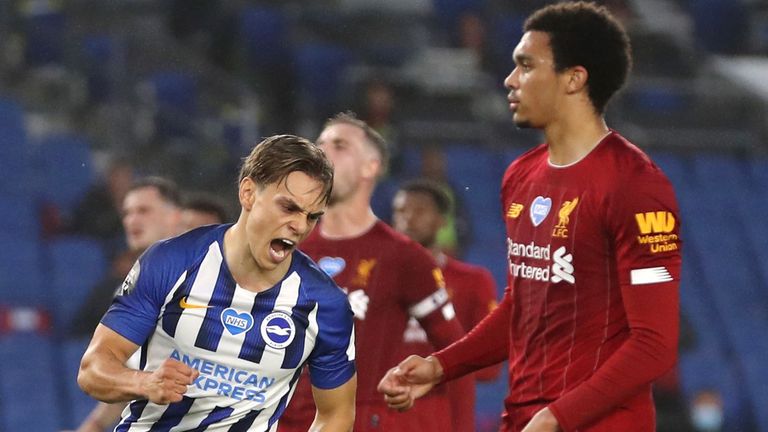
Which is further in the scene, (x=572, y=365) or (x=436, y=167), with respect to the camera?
(x=436, y=167)

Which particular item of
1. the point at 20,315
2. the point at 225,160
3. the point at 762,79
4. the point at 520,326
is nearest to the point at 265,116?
the point at 225,160

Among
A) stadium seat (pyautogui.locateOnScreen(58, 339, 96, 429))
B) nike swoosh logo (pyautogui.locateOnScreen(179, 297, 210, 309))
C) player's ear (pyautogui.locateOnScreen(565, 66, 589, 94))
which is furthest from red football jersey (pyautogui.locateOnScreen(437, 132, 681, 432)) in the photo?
stadium seat (pyautogui.locateOnScreen(58, 339, 96, 429))

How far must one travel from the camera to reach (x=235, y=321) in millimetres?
3811

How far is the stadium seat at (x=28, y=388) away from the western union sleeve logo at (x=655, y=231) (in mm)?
7042

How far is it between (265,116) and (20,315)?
3.04 meters

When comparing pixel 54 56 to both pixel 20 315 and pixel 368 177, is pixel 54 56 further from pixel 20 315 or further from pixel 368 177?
pixel 368 177

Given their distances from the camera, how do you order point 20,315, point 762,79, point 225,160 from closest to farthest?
1. point 20,315
2. point 225,160
3. point 762,79

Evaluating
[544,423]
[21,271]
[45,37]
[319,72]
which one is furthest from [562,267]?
[319,72]

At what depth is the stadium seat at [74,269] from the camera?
10492 mm

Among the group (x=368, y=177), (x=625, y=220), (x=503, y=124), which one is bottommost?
(x=625, y=220)

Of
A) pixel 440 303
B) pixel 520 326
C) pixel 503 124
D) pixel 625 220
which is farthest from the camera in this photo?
pixel 503 124

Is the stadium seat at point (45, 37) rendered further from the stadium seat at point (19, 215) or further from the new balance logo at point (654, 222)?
the new balance logo at point (654, 222)

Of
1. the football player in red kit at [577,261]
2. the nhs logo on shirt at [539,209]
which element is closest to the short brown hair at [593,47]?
the football player in red kit at [577,261]

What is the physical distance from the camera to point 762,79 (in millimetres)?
15141
